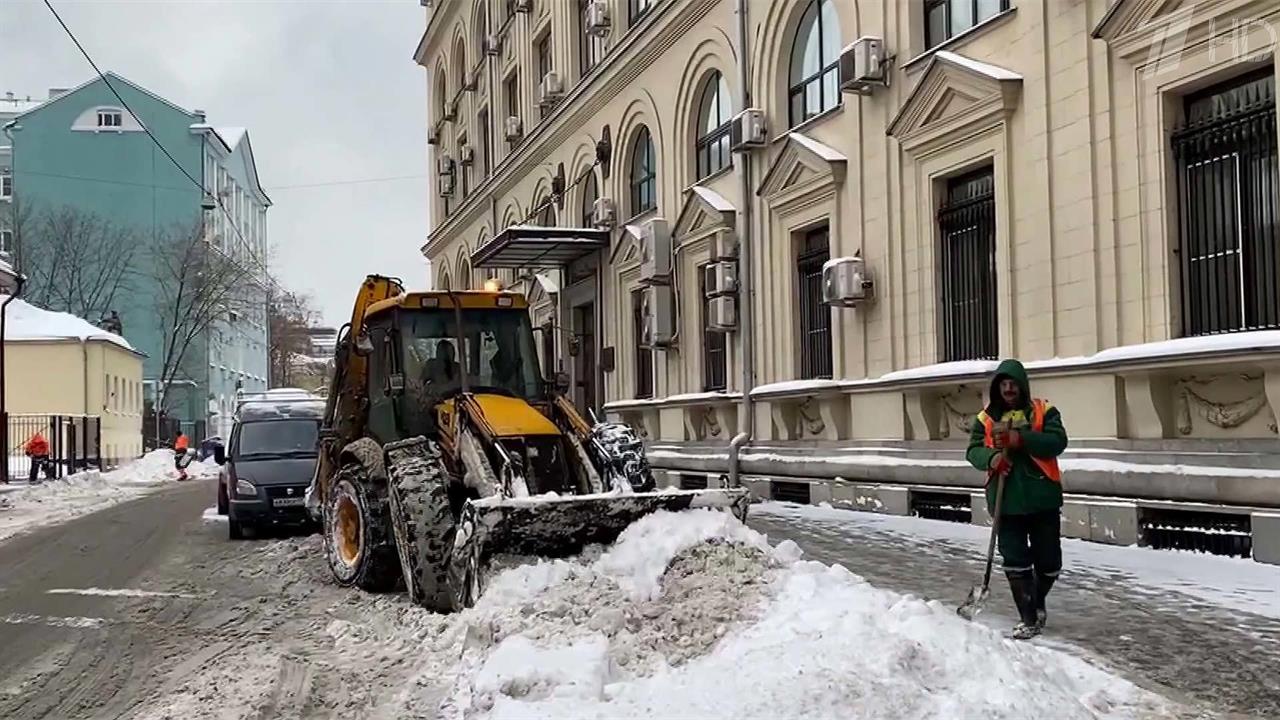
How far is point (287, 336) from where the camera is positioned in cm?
7881

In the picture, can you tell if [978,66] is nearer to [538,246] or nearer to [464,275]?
[538,246]

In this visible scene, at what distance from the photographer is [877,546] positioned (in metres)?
10.7

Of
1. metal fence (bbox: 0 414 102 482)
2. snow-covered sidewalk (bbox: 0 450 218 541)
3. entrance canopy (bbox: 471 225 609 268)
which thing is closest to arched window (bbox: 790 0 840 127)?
entrance canopy (bbox: 471 225 609 268)

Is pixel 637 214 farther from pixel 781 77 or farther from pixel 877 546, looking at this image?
pixel 877 546

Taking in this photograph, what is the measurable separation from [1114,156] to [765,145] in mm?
6810

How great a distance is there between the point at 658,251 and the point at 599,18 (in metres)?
5.85

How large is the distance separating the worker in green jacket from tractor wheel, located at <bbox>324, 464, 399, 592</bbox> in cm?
458

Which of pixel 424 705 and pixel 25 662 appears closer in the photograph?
pixel 424 705

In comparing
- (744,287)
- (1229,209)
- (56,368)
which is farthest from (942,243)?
(56,368)

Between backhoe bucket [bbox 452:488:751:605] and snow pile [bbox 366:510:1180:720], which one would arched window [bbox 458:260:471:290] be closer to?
backhoe bucket [bbox 452:488:751:605]

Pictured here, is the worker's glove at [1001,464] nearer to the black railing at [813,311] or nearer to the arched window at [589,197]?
the black railing at [813,311]

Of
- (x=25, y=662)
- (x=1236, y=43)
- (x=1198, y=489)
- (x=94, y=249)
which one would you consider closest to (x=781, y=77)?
(x=1236, y=43)

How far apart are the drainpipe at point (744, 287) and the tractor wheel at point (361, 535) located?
768 cm

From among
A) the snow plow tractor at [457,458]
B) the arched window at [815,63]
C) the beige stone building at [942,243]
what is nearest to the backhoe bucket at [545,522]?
the snow plow tractor at [457,458]
